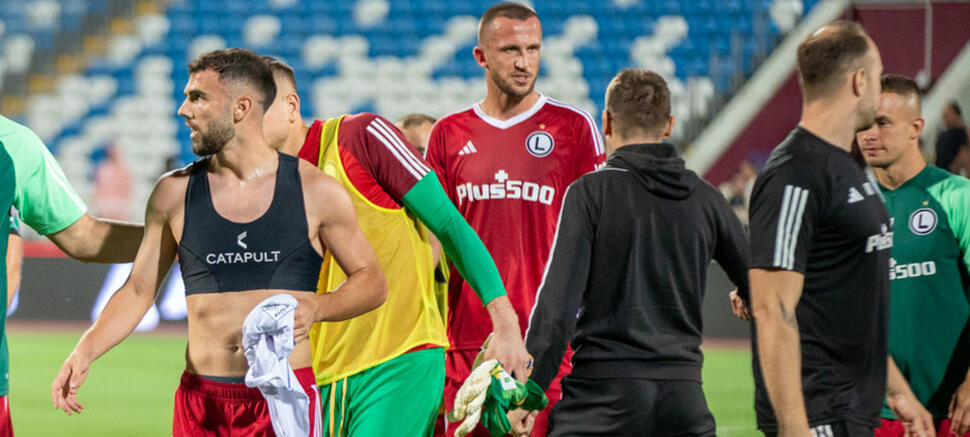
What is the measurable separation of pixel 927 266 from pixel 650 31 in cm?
1479

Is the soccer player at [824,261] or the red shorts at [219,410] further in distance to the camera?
the red shorts at [219,410]

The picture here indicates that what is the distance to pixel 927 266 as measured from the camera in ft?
15.7

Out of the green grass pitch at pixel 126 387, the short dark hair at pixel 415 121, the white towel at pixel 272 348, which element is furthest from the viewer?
the green grass pitch at pixel 126 387

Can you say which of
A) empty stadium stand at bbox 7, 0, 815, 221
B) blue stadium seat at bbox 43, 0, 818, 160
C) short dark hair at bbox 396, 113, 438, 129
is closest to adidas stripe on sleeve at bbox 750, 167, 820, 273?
short dark hair at bbox 396, 113, 438, 129

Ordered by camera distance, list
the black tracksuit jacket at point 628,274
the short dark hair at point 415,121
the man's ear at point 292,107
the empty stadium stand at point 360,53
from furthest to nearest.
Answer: the empty stadium stand at point 360,53, the short dark hair at point 415,121, the man's ear at point 292,107, the black tracksuit jacket at point 628,274

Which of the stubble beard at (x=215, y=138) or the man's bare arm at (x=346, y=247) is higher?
the stubble beard at (x=215, y=138)

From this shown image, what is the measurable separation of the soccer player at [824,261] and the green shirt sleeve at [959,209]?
4.74ft

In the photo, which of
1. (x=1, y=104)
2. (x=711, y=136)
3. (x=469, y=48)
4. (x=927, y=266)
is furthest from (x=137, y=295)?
(x=1, y=104)

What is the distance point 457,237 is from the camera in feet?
14.1

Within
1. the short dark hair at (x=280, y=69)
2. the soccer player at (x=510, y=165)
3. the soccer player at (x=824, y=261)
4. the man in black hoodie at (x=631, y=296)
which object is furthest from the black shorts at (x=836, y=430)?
the short dark hair at (x=280, y=69)

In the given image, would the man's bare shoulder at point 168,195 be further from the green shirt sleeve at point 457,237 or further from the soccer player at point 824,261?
the soccer player at point 824,261

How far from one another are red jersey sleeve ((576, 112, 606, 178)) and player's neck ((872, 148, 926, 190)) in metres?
1.21

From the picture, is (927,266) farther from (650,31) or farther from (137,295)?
(650,31)

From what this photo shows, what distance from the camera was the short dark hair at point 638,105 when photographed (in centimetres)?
385
